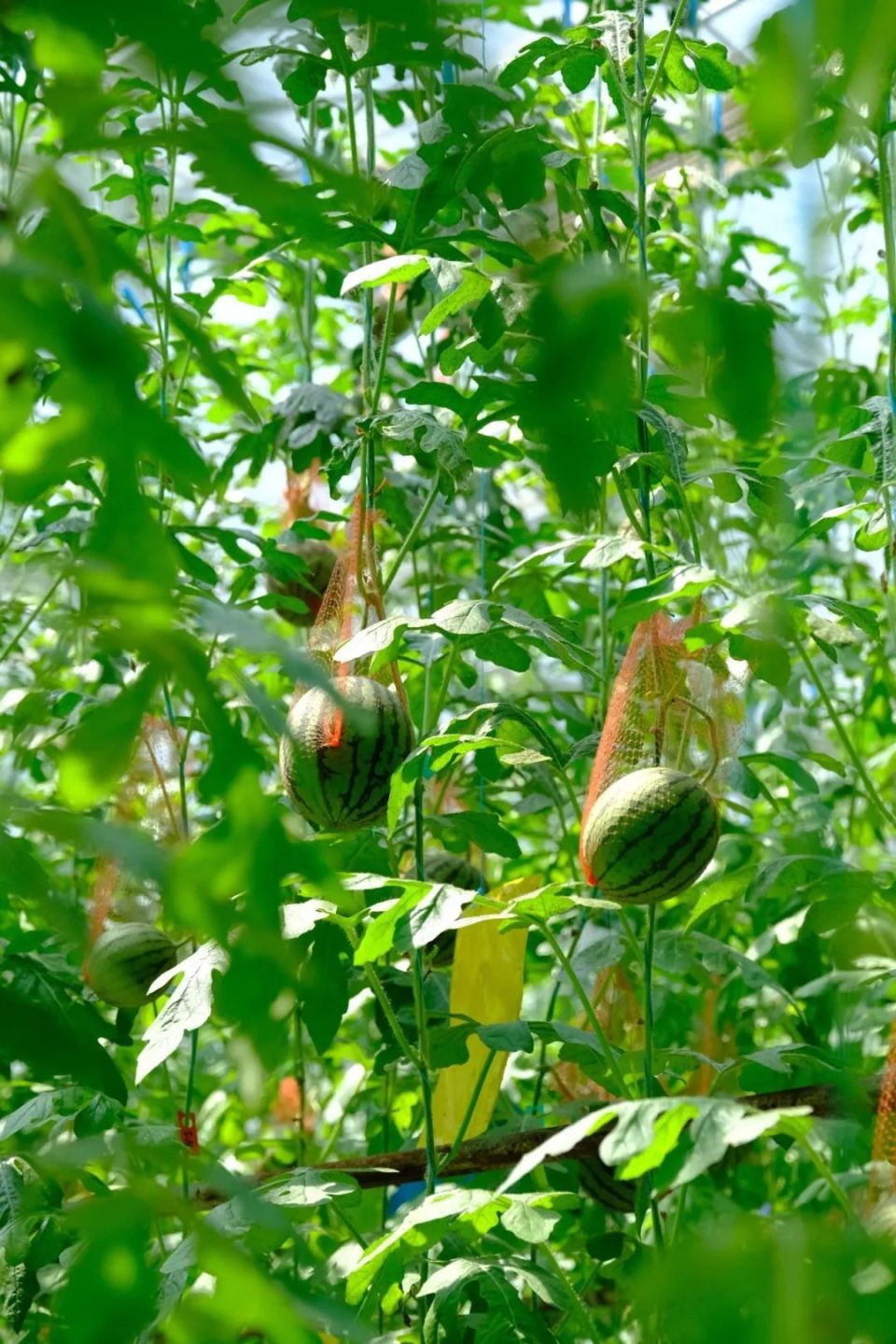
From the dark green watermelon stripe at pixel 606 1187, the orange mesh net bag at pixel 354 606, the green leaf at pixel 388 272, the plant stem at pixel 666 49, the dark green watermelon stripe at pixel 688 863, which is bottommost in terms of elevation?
the dark green watermelon stripe at pixel 606 1187

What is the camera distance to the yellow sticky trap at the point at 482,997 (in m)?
1.66

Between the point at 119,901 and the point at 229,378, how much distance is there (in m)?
1.86

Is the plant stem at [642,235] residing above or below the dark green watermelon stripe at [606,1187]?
above

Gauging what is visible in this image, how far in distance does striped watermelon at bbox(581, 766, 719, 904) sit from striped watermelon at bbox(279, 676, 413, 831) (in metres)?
0.24

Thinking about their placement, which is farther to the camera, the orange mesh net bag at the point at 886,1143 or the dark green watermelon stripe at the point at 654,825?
the dark green watermelon stripe at the point at 654,825

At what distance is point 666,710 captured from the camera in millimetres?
1597

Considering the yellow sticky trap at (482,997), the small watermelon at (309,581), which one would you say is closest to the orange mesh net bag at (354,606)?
the yellow sticky trap at (482,997)

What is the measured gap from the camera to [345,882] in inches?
55.1

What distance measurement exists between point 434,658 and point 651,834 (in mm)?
379

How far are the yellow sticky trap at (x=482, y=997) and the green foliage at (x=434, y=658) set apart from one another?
0.05 feet

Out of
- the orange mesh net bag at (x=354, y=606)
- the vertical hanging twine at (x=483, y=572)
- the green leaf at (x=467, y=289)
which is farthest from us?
the vertical hanging twine at (x=483, y=572)

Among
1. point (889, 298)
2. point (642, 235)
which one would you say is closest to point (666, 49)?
point (642, 235)

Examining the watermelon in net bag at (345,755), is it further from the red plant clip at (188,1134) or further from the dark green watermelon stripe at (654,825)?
the red plant clip at (188,1134)

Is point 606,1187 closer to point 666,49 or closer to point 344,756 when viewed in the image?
point 344,756
